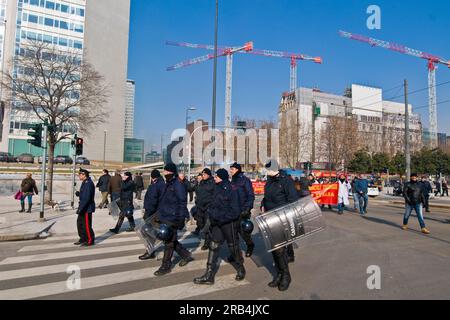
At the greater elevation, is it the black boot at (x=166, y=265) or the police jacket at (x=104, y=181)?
the police jacket at (x=104, y=181)

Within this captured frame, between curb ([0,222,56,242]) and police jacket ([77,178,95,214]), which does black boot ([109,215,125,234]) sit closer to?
curb ([0,222,56,242])

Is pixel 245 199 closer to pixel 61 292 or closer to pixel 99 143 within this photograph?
pixel 61 292

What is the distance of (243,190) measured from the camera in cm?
607

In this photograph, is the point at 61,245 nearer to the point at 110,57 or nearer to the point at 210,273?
the point at 210,273

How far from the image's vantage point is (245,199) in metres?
6.12

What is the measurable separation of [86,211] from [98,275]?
267 cm

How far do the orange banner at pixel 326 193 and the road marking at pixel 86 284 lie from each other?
11.5 metres

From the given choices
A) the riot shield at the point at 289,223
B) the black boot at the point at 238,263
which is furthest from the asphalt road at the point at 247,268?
the riot shield at the point at 289,223

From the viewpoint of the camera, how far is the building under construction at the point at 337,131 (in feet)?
167

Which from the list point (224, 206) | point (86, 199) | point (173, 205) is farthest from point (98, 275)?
point (86, 199)

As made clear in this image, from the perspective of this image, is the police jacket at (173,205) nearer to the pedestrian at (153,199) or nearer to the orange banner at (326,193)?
the pedestrian at (153,199)

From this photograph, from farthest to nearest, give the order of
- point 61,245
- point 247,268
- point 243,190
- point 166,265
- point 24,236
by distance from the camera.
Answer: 1. point 24,236
2. point 61,245
3. point 247,268
4. point 243,190
5. point 166,265

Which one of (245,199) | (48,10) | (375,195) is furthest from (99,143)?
(245,199)
